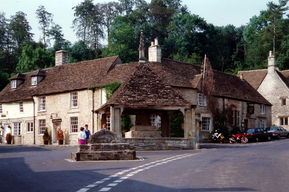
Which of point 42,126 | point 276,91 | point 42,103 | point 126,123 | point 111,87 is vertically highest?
point 276,91

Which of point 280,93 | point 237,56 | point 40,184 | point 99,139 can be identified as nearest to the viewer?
point 40,184

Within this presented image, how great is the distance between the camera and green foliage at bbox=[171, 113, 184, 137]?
3900cm

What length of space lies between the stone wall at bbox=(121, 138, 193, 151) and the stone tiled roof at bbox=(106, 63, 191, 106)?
2371 mm

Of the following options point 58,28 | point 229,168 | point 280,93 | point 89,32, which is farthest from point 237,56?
point 229,168

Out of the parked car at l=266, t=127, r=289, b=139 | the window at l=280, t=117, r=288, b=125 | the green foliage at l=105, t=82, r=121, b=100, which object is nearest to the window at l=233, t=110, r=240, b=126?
the parked car at l=266, t=127, r=289, b=139

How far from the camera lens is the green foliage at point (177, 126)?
3900 centimetres

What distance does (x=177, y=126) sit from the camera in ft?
129

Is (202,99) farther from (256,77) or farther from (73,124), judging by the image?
(256,77)

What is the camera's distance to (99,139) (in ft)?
68.0

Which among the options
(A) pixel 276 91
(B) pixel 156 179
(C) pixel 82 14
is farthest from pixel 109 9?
(B) pixel 156 179

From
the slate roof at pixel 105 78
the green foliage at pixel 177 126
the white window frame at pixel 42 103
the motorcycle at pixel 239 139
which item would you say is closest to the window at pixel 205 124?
the slate roof at pixel 105 78

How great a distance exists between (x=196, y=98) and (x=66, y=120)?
12987mm

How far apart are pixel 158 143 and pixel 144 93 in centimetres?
360

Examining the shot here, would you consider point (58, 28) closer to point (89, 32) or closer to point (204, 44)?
point (89, 32)
